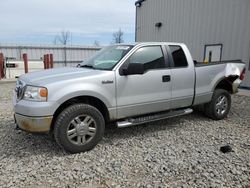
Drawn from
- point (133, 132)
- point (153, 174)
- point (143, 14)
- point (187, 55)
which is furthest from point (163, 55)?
point (143, 14)

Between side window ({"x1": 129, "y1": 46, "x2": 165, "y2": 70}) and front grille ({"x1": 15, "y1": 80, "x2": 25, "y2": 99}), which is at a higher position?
side window ({"x1": 129, "y1": 46, "x2": 165, "y2": 70})

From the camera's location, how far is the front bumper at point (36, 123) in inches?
129

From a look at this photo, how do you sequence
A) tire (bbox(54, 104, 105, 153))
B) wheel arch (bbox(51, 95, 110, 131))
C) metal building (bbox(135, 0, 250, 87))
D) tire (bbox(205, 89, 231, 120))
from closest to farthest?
1. tire (bbox(54, 104, 105, 153))
2. wheel arch (bbox(51, 95, 110, 131))
3. tire (bbox(205, 89, 231, 120))
4. metal building (bbox(135, 0, 250, 87))

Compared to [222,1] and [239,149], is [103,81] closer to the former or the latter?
[239,149]

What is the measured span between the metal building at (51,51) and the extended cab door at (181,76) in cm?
1807

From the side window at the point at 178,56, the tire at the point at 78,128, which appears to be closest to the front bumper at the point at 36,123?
the tire at the point at 78,128

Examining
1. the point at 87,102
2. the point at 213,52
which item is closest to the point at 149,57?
the point at 87,102

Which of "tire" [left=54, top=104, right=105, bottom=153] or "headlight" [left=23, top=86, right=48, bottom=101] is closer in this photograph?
"headlight" [left=23, top=86, right=48, bottom=101]

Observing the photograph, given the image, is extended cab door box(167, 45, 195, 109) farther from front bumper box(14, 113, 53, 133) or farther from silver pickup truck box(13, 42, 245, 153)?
front bumper box(14, 113, 53, 133)

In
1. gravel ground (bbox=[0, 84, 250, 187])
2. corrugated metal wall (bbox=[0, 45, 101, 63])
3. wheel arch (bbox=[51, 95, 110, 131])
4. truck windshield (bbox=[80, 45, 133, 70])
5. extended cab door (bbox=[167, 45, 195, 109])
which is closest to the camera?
gravel ground (bbox=[0, 84, 250, 187])

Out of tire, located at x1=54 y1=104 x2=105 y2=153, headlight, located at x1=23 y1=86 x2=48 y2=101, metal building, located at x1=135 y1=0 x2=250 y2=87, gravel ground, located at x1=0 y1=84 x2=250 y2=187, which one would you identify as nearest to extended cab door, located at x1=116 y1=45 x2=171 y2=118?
tire, located at x1=54 y1=104 x2=105 y2=153

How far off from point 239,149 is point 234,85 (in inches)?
85.5

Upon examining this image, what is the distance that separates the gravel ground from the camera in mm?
2934

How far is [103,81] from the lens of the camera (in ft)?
12.1
